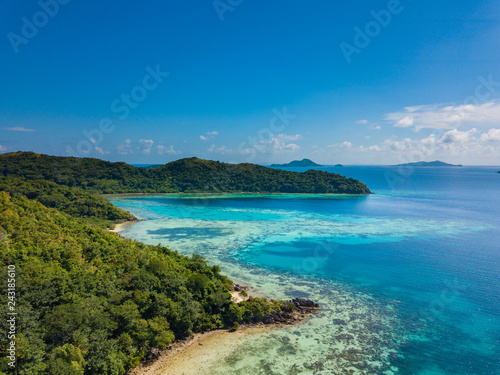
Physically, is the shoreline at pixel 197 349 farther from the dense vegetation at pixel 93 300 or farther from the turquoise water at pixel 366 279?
the turquoise water at pixel 366 279

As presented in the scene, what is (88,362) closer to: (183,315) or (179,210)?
(183,315)

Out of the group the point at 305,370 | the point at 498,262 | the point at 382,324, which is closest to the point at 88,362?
the point at 305,370

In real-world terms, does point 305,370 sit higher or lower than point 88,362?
lower

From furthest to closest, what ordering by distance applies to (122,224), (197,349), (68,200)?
(68,200), (122,224), (197,349)

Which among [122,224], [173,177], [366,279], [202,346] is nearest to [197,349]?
[202,346]

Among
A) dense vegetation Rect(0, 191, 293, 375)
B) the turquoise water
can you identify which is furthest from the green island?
the turquoise water

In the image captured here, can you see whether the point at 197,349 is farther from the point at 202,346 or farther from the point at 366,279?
the point at 366,279
